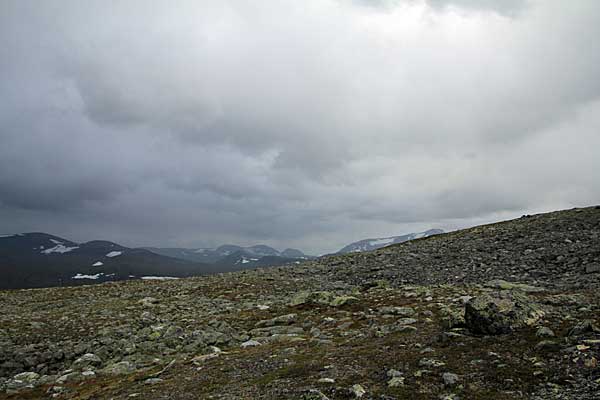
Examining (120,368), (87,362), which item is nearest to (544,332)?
(120,368)

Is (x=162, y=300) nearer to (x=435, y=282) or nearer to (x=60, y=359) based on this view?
(x=60, y=359)

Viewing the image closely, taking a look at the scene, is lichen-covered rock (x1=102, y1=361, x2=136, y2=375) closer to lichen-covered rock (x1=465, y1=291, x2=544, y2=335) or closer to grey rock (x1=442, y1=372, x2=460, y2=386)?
grey rock (x1=442, y1=372, x2=460, y2=386)

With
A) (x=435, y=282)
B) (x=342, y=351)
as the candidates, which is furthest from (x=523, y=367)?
(x=435, y=282)

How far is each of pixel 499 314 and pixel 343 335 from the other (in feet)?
21.8

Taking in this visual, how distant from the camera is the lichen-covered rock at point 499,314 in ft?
42.5

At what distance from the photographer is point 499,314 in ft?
43.3

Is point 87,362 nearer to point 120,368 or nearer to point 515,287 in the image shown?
point 120,368

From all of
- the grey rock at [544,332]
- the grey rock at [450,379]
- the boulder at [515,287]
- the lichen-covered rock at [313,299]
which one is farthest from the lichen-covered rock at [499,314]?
the lichen-covered rock at [313,299]

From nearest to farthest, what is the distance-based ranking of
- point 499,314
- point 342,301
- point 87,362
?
point 499,314, point 87,362, point 342,301

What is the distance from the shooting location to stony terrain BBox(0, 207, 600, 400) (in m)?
10.2

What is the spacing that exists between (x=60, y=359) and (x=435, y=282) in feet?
81.1

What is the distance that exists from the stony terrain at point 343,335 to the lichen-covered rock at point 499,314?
0.14 ft

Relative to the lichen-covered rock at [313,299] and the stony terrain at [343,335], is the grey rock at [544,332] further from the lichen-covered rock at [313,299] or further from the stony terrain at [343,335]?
the lichen-covered rock at [313,299]

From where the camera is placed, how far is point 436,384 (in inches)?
387
